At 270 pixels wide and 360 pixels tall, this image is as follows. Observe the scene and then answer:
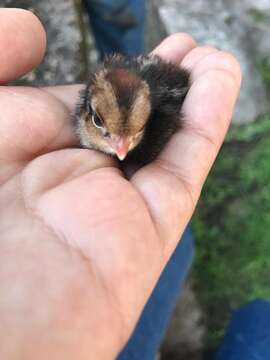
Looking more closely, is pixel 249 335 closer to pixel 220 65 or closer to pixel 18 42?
pixel 220 65

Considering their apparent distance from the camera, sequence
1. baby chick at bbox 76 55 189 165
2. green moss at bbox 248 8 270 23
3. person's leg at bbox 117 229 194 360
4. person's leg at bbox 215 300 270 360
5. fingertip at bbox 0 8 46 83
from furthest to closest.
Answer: green moss at bbox 248 8 270 23
person's leg at bbox 215 300 270 360
person's leg at bbox 117 229 194 360
fingertip at bbox 0 8 46 83
baby chick at bbox 76 55 189 165

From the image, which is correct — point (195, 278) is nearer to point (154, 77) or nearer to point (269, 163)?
point (269, 163)

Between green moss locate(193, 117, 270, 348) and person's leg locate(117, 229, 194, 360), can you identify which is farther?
green moss locate(193, 117, 270, 348)

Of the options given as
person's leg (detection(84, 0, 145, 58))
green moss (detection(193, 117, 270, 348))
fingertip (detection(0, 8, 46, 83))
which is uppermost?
fingertip (detection(0, 8, 46, 83))

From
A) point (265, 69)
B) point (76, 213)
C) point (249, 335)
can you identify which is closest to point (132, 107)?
point (76, 213)

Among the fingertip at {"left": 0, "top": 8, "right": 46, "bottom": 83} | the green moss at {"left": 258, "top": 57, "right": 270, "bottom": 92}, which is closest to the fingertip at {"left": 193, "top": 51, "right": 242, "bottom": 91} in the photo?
the fingertip at {"left": 0, "top": 8, "right": 46, "bottom": 83}

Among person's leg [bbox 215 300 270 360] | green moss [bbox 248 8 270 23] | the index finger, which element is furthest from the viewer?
green moss [bbox 248 8 270 23]

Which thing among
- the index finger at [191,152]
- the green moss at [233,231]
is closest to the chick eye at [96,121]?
the index finger at [191,152]

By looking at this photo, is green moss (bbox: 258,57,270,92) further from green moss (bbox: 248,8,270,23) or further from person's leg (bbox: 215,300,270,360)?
person's leg (bbox: 215,300,270,360)
